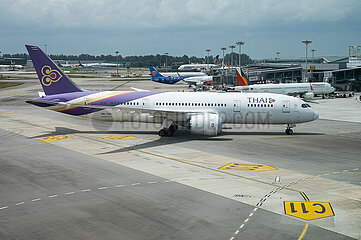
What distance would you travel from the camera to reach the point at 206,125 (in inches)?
1467

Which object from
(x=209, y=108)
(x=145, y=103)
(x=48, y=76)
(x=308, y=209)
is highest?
(x=48, y=76)

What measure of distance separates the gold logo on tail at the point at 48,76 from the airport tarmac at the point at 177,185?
19.3 feet

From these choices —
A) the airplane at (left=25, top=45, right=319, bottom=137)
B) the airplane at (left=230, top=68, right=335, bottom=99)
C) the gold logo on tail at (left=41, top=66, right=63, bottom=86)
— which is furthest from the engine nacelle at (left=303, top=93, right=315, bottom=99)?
the gold logo on tail at (left=41, top=66, right=63, bottom=86)

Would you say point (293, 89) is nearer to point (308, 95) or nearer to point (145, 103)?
point (308, 95)

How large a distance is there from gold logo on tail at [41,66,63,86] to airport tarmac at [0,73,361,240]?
589cm

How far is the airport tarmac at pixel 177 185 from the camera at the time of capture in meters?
16.4

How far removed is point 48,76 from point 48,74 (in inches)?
9.3

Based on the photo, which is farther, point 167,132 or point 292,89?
point 292,89

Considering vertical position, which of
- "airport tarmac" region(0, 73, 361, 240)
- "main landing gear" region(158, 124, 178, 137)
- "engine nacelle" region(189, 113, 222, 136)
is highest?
"engine nacelle" region(189, 113, 222, 136)

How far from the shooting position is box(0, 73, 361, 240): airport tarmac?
16422 millimetres

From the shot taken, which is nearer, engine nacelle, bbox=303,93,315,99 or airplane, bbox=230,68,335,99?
engine nacelle, bbox=303,93,315,99

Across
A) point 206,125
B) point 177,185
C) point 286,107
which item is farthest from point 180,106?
point 177,185

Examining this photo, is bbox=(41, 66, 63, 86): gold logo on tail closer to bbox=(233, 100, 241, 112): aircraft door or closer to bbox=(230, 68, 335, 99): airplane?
bbox=(233, 100, 241, 112): aircraft door

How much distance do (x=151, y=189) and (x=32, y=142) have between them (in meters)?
19.4
